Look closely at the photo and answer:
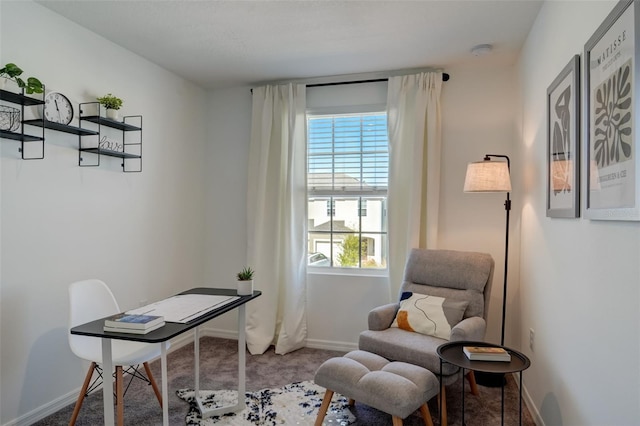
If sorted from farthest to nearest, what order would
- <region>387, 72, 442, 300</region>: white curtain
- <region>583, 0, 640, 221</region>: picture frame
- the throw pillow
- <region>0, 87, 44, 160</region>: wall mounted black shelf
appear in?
<region>387, 72, 442, 300</region>: white curtain, the throw pillow, <region>0, 87, 44, 160</region>: wall mounted black shelf, <region>583, 0, 640, 221</region>: picture frame

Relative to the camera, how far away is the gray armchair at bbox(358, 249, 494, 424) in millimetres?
2311

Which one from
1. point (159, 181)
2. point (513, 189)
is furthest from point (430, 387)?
point (159, 181)

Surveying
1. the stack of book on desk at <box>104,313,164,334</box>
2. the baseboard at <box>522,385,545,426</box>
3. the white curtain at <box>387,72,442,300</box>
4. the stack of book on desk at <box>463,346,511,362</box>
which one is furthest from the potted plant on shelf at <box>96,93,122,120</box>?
the baseboard at <box>522,385,545,426</box>

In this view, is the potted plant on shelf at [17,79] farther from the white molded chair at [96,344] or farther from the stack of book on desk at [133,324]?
the stack of book on desk at [133,324]

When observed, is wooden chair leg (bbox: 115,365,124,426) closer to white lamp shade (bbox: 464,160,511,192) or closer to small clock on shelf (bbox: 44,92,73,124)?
small clock on shelf (bbox: 44,92,73,124)

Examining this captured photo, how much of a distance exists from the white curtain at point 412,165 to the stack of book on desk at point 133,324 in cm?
212

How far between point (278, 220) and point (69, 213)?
166 cm

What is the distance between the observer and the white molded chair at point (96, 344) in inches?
82.1

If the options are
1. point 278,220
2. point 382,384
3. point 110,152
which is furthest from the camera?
point 278,220

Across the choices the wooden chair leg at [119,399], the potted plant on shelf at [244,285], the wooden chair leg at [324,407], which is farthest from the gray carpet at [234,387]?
the potted plant on shelf at [244,285]

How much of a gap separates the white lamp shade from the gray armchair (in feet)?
1.58

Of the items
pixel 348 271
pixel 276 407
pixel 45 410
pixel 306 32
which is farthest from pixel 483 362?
pixel 45 410

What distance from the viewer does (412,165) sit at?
3340 millimetres

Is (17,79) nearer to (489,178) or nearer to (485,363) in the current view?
(485,363)
